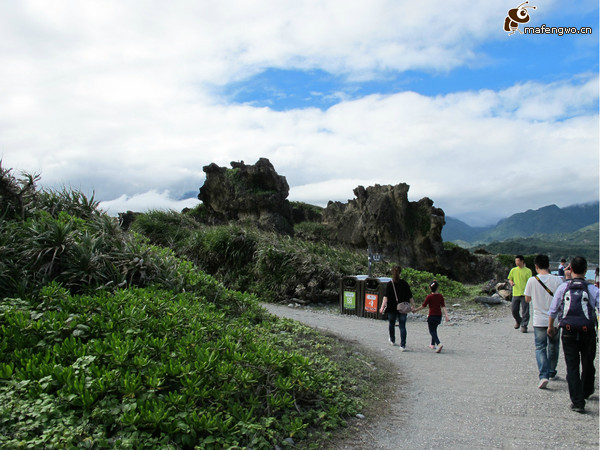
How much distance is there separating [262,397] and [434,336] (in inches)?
181

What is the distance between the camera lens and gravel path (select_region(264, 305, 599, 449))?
4230 mm

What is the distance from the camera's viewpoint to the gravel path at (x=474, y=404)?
4230mm

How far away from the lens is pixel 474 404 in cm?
517

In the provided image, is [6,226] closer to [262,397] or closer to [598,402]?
[262,397]

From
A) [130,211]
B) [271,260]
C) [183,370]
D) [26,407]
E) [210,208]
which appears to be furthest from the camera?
[210,208]

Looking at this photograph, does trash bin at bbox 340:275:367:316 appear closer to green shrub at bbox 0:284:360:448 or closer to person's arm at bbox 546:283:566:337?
green shrub at bbox 0:284:360:448

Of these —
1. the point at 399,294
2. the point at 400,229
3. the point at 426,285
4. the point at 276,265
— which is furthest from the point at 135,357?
the point at 400,229

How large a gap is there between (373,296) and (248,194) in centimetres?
1389

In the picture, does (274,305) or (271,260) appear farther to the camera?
(271,260)

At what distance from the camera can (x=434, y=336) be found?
802 centimetres

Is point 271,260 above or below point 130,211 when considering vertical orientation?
below

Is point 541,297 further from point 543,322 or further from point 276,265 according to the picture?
point 276,265

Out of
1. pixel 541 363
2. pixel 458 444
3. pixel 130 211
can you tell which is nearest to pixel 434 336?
pixel 541 363

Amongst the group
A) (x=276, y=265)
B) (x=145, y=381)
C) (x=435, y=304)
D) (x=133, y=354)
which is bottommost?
(x=145, y=381)
